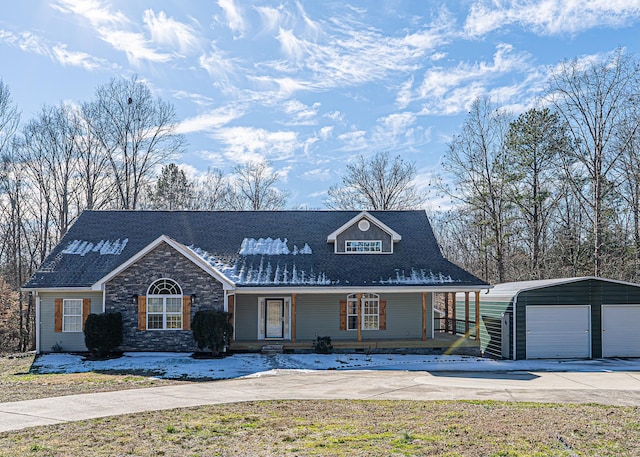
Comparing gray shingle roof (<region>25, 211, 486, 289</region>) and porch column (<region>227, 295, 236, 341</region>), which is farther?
gray shingle roof (<region>25, 211, 486, 289</region>)

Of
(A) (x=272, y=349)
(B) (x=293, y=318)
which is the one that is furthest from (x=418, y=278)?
(A) (x=272, y=349)

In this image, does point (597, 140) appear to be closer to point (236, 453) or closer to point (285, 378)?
point (285, 378)

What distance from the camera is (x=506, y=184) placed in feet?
98.7

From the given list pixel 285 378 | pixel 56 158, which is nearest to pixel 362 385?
pixel 285 378

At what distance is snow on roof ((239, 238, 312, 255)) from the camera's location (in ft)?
71.8

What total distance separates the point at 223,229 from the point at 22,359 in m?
8.81

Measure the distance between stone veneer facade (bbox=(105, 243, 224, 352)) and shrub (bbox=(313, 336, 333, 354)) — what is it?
354cm

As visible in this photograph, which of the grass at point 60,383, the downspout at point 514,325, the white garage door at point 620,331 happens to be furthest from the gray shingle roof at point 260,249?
the grass at point 60,383

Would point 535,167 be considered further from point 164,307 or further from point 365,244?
point 164,307

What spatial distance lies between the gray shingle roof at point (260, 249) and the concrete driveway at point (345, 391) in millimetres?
5356

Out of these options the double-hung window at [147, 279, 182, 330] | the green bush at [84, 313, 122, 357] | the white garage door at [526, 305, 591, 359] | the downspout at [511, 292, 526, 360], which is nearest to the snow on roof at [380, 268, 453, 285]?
the downspout at [511, 292, 526, 360]

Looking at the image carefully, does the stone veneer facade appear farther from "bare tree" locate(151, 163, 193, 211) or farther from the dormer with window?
"bare tree" locate(151, 163, 193, 211)

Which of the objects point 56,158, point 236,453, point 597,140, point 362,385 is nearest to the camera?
point 236,453

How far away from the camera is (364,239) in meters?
22.0
